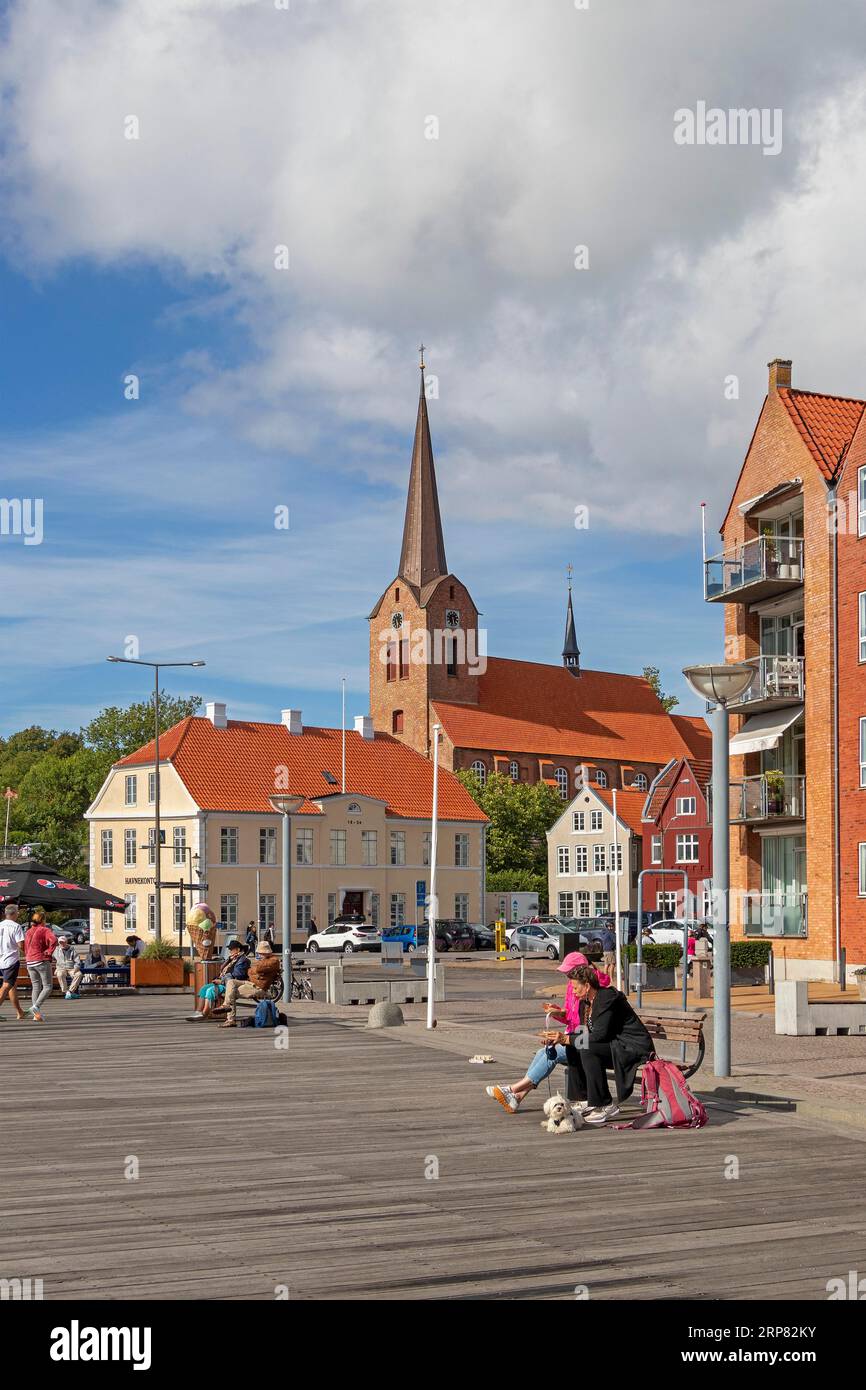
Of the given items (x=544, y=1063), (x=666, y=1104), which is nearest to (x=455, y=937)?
(x=544, y=1063)

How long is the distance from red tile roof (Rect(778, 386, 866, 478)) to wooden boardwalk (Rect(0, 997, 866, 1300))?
92.7 ft

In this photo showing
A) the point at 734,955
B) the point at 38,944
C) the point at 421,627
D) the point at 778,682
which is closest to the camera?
the point at 38,944

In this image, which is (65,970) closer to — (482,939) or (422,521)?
(482,939)

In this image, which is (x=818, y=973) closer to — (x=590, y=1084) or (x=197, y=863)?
(x=590, y=1084)

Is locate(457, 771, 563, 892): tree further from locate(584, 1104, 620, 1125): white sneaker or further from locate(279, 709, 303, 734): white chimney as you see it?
locate(584, 1104, 620, 1125): white sneaker

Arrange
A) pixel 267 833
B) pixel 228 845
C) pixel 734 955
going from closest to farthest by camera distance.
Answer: pixel 734 955 → pixel 228 845 → pixel 267 833

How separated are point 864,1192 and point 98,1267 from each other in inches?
209

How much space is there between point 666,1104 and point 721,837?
4564mm

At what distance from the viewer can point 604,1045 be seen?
13852 mm

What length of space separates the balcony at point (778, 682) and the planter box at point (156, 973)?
649 inches
